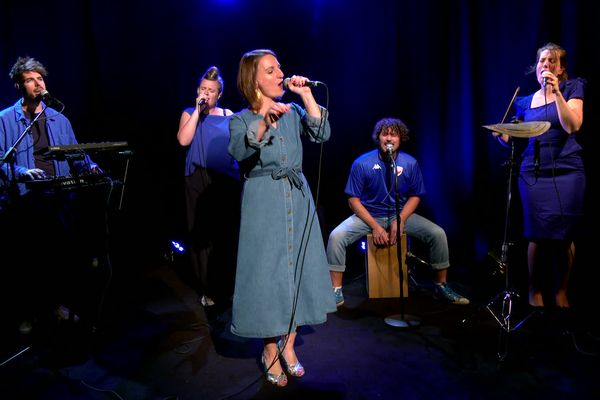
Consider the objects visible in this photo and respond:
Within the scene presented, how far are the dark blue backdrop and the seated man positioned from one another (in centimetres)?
74

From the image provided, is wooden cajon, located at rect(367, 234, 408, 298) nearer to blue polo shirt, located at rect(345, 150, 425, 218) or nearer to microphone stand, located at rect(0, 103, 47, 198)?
blue polo shirt, located at rect(345, 150, 425, 218)

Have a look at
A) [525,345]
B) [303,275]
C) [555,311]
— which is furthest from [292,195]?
[555,311]

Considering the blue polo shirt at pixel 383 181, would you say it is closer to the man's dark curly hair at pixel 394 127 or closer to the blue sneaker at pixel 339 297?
the man's dark curly hair at pixel 394 127

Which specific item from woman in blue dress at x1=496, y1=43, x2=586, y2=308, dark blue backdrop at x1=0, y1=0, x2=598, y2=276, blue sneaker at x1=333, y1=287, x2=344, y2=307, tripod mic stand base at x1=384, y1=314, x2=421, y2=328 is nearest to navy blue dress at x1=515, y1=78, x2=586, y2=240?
woman in blue dress at x1=496, y1=43, x2=586, y2=308

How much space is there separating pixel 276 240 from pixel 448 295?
2.08 m

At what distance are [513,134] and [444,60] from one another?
2.03 m

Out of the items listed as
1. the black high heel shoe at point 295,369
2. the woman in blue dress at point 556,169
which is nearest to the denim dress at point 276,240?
the black high heel shoe at point 295,369

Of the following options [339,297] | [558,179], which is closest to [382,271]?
[339,297]

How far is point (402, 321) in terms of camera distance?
136 inches

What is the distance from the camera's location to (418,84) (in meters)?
4.72

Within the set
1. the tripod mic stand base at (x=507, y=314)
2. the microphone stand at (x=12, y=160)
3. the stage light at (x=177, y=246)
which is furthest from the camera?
the stage light at (x=177, y=246)

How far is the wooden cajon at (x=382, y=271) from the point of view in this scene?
407 cm

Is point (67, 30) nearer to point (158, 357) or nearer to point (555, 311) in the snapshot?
point (158, 357)

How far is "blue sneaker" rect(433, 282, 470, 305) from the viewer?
3.86 m
